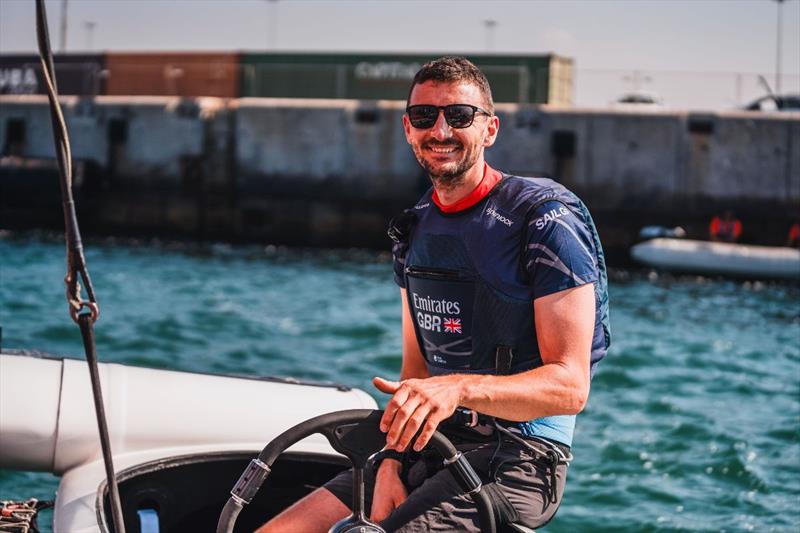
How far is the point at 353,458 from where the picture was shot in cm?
273

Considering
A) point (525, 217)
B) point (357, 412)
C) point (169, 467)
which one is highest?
point (525, 217)

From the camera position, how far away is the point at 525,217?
2.90m

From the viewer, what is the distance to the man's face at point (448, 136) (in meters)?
2.90

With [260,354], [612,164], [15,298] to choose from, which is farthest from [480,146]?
[612,164]

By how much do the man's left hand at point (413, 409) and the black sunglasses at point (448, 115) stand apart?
2.29ft

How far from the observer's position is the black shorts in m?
2.86

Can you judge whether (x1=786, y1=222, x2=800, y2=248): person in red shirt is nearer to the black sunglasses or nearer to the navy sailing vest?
the navy sailing vest

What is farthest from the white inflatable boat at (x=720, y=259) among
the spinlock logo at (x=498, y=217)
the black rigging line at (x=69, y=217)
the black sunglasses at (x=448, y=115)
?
the black rigging line at (x=69, y=217)

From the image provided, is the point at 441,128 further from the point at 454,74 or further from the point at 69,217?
the point at 69,217

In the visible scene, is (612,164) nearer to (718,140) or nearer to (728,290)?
(718,140)

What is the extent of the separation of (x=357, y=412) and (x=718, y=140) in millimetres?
18106

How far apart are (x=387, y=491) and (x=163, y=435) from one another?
1328 millimetres

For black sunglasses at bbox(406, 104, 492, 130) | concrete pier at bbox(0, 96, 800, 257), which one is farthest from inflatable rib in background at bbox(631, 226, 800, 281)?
black sunglasses at bbox(406, 104, 492, 130)

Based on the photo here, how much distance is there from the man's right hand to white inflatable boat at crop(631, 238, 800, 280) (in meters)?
15.0
